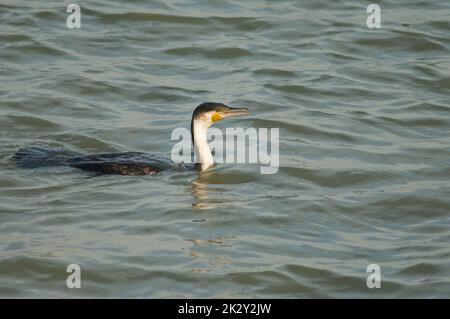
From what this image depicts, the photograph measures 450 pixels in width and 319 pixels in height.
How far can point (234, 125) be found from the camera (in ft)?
42.0

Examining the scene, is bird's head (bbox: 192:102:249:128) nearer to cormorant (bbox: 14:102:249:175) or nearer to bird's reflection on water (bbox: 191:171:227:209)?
cormorant (bbox: 14:102:249:175)

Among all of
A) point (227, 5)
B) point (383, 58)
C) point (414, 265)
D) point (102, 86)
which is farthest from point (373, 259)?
point (227, 5)

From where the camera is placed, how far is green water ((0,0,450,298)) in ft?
28.5

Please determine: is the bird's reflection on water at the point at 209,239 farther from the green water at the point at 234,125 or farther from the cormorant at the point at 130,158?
the cormorant at the point at 130,158

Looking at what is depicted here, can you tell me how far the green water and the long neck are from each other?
0.55ft

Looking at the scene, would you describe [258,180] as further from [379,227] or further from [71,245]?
[71,245]

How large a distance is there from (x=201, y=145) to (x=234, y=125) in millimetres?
1605

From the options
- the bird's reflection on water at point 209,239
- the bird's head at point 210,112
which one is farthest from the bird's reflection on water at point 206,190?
the bird's head at point 210,112

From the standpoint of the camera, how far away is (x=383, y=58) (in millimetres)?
15398

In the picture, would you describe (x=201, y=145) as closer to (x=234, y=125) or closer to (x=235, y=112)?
(x=235, y=112)

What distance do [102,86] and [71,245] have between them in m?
5.02

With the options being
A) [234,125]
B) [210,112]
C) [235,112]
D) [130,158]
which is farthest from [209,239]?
[234,125]

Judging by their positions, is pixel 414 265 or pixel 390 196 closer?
pixel 414 265

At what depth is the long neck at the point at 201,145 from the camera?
11195 millimetres
